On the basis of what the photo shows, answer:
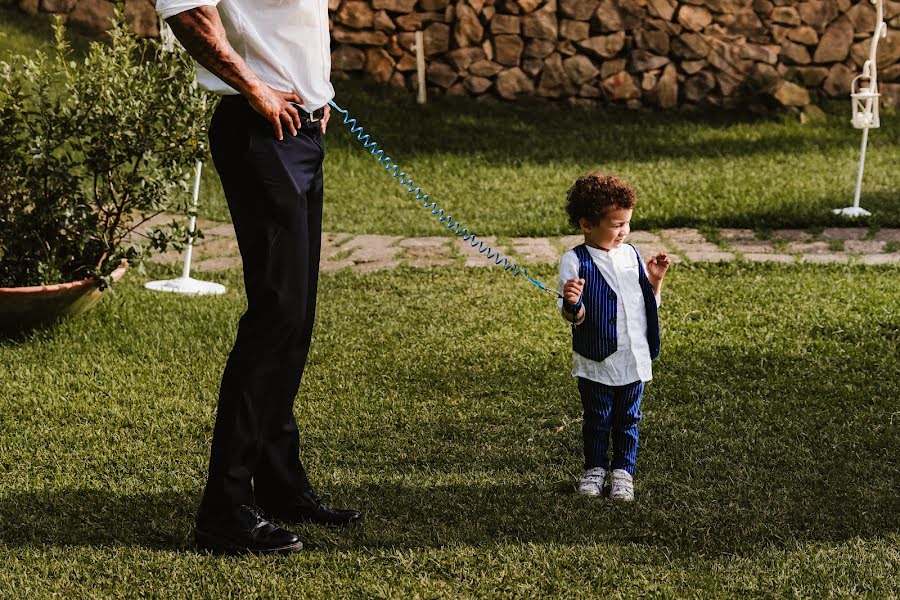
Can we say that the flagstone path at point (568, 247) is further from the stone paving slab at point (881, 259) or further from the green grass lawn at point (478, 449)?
the green grass lawn at point (478, 449)

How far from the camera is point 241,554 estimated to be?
3.00m

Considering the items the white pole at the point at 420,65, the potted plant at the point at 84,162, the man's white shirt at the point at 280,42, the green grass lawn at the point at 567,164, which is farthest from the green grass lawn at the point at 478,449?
the white pole at the point at 420,65

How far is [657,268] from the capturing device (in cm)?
339

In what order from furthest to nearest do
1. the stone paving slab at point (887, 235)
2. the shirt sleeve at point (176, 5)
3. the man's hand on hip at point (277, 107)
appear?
the stone paving slab at point (887, 235), the man's hand on hip at point (277, 107), the shirt sleeve at point (176, 5)

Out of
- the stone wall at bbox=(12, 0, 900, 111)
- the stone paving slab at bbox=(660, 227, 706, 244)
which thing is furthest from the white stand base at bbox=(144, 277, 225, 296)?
the stone wall at bbox=(12, 0, 900, 111)

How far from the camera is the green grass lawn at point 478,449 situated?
2.95 metres

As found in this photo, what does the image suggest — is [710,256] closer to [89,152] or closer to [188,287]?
[188,287]

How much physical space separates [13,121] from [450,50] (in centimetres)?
668

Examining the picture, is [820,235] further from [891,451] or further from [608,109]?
[608,109]

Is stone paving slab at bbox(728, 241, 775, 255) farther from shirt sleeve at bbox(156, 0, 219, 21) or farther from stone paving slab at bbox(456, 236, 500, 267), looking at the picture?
shirt sleeve at bbox(156, 0, 219, 21)

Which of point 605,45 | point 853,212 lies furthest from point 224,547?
point 605,45

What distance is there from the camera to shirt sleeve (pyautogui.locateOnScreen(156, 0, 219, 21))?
2602mm

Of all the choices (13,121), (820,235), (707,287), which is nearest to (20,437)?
(13,121)

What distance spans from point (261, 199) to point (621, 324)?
116 cm
